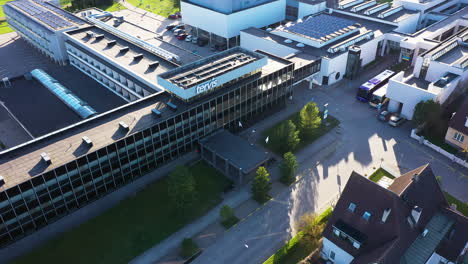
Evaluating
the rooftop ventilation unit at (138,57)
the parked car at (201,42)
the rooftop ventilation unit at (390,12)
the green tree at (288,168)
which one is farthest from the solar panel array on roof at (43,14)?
the rooftop ventilation unit at (390,12)

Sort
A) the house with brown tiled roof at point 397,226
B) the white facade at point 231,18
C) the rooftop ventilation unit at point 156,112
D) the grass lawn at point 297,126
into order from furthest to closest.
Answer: the white facade at point 231,18
the grass lawn at point 297,126
the rooftop ventilation unit at point 156,112
the house with brown tiled roof at point 397,226

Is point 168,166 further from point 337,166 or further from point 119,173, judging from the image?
point 337,166

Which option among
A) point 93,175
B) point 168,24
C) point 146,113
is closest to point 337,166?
point 146,113

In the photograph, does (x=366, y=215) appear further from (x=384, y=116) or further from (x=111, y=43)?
(x=111, y=43)

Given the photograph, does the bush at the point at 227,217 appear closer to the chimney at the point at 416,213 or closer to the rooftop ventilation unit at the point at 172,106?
the rooftop ventilation unit at the point at 172,106

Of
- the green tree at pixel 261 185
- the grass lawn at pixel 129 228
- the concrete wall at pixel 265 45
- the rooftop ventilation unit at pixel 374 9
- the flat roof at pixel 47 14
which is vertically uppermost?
the flat roof at pixel 47 14

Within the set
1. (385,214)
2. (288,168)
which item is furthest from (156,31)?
(385,214)

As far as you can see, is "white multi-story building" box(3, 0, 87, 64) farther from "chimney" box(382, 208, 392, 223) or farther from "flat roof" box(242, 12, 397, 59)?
"chimney" box(382, 208, 392, 223)
